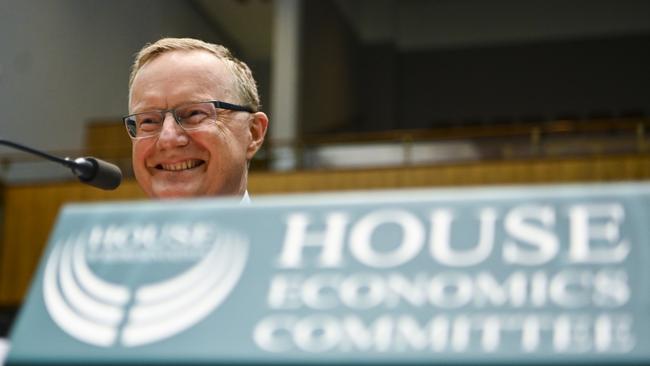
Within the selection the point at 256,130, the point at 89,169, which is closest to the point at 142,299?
the point at 89,169

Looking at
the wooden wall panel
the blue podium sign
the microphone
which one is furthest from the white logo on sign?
the wooden wall panel

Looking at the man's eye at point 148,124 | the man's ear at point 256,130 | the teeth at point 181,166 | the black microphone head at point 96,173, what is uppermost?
the man's ear at point 256,130

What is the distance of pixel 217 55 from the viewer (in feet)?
6.18

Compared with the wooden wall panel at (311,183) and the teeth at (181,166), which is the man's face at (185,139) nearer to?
the teeth at (181,166)

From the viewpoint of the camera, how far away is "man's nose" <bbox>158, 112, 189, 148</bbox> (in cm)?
177

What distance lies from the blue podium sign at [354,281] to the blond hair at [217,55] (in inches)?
40.6

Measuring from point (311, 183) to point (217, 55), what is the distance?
9.22 m

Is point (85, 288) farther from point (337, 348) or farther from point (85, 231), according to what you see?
point (337, 348)

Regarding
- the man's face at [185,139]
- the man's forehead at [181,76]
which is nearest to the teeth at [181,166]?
the man's face at [185,139]

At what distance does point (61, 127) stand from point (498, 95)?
6.78 m

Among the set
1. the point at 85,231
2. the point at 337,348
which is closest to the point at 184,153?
the point at 85,231

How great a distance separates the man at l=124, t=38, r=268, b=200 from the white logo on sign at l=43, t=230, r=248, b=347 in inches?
38.4

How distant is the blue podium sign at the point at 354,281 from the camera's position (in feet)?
2.39

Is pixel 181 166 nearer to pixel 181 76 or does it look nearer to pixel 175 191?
pixel 175 191
